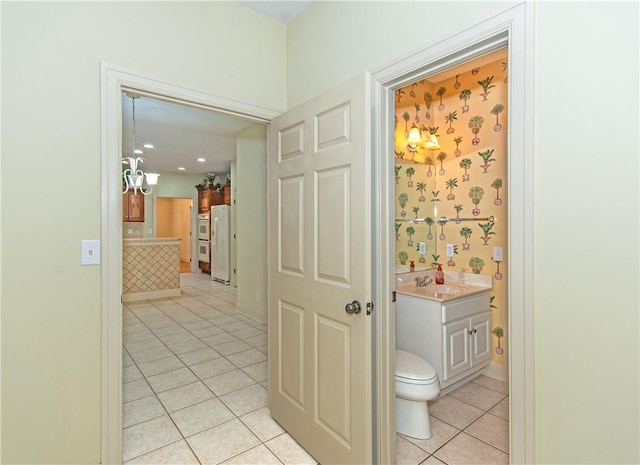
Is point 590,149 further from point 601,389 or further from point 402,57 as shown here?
point 402,57

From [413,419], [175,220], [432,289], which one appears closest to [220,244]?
[175,220]

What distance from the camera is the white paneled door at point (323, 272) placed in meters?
1.56

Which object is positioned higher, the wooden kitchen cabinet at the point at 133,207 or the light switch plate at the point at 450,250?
the wooden kitchen cabinet at the point at 133,207

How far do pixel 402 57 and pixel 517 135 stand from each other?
2.23 feet

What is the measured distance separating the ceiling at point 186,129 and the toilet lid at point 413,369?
2152mm

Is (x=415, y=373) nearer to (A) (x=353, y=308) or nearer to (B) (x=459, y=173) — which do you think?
(A) (x=353, y=308)

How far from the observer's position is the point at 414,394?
1.96m

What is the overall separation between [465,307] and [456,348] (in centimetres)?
32

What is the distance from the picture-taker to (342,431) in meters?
1.67

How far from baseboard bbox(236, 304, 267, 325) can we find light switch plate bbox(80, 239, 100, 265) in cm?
304

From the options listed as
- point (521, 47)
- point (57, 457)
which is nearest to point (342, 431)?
point (57, 457)

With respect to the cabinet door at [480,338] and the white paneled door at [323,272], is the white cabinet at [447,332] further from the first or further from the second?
the white paneled door at [323,272]

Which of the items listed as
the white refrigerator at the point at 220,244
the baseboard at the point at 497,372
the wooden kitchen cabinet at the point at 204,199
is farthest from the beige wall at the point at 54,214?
the wooden kitchen cabinet at the point at 204,199

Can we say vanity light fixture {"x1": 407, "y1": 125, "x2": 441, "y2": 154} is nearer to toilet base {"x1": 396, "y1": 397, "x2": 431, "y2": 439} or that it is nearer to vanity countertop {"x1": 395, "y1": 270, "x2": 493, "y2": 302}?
vanity countertop {"x1": 395, "y1": 270, "x2": 493, "y2": 302}
